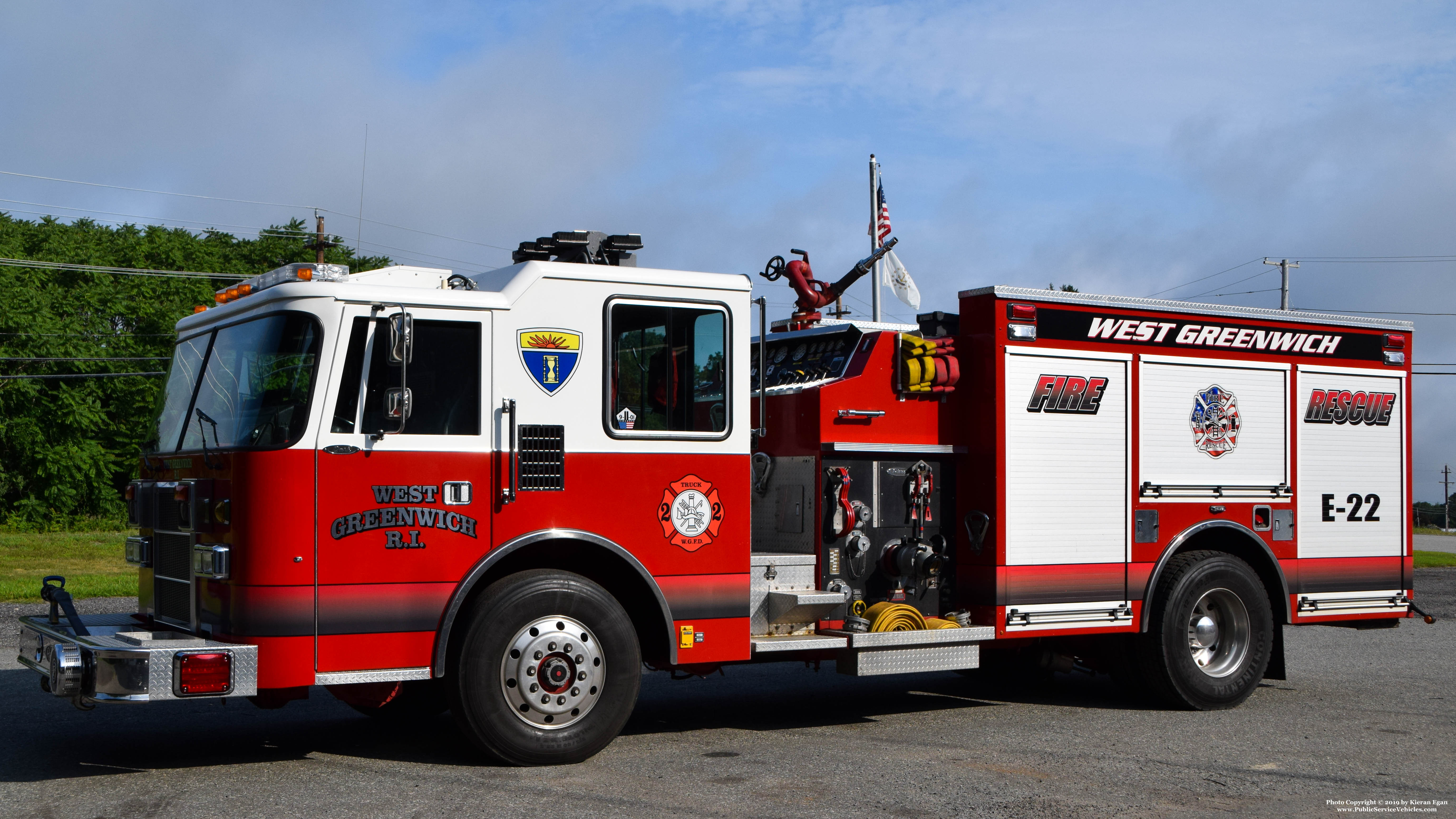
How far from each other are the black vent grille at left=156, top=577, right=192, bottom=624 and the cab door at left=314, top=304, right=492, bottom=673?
3.01ft

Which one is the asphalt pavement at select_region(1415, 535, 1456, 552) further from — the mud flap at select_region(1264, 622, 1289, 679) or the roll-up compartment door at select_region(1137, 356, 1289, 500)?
the roll-up compartment door at select_region(1137, 356, 1289, 500)

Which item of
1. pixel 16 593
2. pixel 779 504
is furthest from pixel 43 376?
pixel 779 504

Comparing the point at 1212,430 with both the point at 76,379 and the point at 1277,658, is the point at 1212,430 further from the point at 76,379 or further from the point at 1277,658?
the point at 76,379

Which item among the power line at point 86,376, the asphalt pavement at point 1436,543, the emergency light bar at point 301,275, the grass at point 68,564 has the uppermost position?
the power line at point 86,376

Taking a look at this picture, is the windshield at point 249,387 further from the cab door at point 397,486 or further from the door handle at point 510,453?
the door handle at point 510,453

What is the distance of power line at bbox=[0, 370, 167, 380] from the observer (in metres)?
34.8

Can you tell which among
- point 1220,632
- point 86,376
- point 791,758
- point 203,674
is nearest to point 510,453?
point 203,674

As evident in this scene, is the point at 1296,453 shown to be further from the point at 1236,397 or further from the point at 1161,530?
the point at 1161,530

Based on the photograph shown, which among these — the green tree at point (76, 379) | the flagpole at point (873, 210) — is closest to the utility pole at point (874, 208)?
the flagpole at point (873, 210)

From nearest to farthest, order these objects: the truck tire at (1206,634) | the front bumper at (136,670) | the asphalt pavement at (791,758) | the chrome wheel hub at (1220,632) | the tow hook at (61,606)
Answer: the front bumper at (136,670), the asphalt pavement at (791,758), the tow hook at (61,606), the truck tire at (1206,634), the chrome wheel hub at (1220,632)

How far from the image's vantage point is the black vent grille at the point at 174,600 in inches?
275

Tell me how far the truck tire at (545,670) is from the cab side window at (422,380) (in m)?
0.94

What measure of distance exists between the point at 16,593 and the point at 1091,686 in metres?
Result: 14.7

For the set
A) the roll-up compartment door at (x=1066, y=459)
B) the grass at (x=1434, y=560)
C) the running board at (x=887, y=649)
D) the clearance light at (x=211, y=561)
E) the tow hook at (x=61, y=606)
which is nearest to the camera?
the clearance light at (x=211, y=561)
